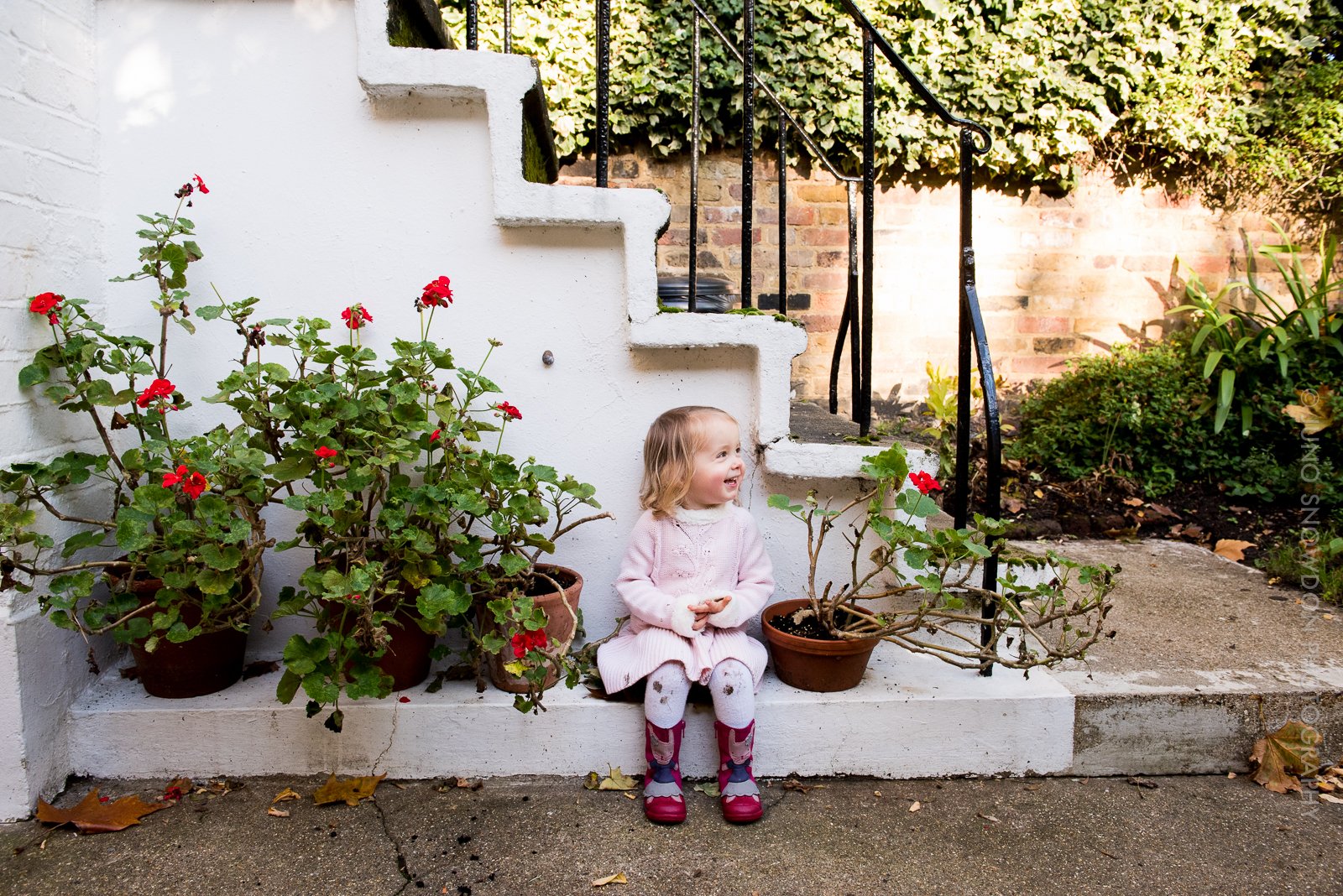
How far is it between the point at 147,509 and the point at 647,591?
1098 mm

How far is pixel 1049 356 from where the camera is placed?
5.23 metres

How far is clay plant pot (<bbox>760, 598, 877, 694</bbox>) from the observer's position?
2.01 metres

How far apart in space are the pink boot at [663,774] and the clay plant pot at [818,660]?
30cm

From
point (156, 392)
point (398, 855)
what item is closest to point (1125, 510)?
point (398, 855)

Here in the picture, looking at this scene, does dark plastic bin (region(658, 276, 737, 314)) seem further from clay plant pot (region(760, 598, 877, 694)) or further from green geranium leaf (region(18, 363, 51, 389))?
green geranium leaf (region(18, 363, 51, 389))

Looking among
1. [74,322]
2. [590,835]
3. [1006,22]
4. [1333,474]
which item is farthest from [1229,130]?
[74,322]

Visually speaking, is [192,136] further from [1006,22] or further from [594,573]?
[1006,22]

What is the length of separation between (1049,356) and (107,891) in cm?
520

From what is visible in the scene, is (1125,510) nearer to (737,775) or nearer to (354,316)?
(737,775)

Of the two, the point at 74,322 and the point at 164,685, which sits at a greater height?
the point at 74,322

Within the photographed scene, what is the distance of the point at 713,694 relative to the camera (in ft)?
6.38

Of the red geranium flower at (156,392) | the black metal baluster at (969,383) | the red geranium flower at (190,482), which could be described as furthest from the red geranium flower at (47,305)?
the black metal baluster at (969,383)

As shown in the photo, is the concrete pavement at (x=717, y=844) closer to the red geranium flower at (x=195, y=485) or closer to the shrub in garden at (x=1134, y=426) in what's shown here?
the red geranium flower at (x=195, y=485)

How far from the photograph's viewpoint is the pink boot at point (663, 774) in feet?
6.13
